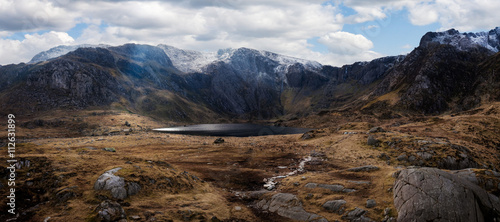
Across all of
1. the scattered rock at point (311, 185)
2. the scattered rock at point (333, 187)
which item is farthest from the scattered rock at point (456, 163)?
the scattered rock at point (311, 185)

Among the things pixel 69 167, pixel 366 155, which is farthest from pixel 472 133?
pixel 69 167

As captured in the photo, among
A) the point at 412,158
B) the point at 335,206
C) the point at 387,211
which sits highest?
the point at 387,211

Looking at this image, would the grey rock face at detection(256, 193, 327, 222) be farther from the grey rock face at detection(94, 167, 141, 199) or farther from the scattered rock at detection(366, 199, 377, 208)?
the grey rock face at detection(94, 167, 141, 199)

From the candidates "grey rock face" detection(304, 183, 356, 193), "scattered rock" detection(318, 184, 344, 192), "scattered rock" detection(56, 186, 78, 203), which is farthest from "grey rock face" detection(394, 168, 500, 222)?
"scattered rock" detection(56, 186, 78, 203)

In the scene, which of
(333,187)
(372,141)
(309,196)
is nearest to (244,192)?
(309,196)

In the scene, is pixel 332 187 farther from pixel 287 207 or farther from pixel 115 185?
pixel 115 185

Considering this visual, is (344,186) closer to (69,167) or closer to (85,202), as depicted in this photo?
(85,202)
